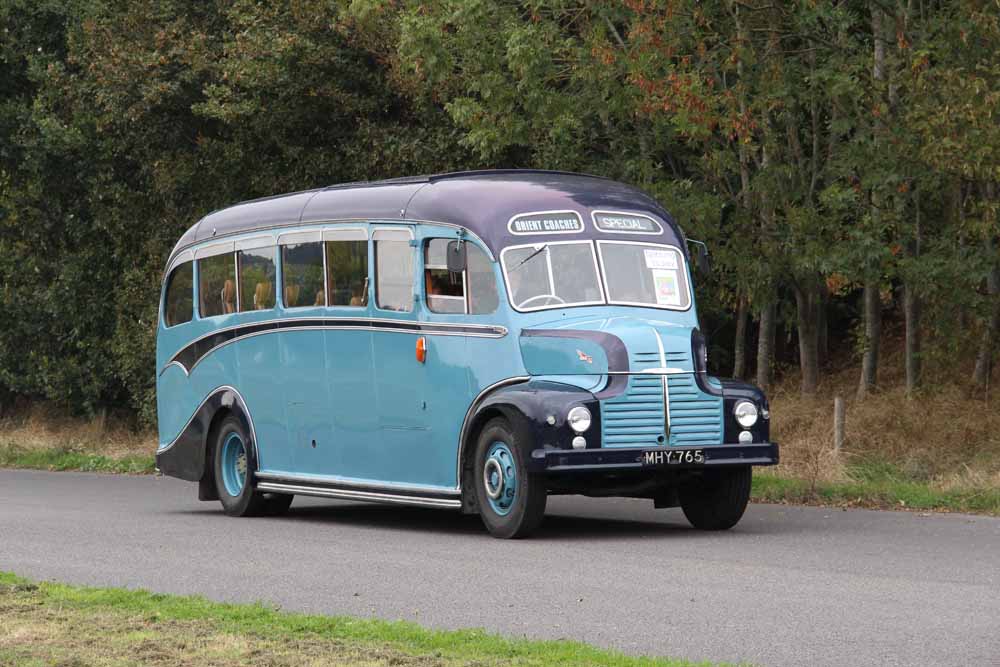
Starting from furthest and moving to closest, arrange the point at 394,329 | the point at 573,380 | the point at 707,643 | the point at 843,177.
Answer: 1. the point at 843,177
2. the point at 394,329
3. the point at 573,380
4. the point at 707,643

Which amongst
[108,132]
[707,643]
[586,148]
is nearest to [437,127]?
[586,148]

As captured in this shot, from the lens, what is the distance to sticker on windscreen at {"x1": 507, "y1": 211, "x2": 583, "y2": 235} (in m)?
15.3

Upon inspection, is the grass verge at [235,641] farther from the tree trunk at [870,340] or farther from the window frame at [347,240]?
the tree trunk at [870,340]

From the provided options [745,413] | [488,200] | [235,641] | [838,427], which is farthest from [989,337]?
[235,641]

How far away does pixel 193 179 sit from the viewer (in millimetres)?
29875

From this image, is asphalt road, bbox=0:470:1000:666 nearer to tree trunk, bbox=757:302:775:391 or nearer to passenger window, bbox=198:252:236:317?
passenger window, bbox=198:252:236:317

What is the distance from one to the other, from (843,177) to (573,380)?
7605 millimetres

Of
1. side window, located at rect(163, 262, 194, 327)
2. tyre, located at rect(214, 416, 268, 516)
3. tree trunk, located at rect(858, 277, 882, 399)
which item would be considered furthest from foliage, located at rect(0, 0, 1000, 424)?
tyre, located at rect(214, 416, 268, 516)

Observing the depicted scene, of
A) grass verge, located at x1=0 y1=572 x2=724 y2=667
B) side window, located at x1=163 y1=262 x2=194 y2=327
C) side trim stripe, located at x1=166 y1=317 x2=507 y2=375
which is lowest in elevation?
grass verge, located at x1=0 y1=572 x2=724 y2=667

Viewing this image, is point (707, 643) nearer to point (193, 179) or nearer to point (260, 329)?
point (260, 329)

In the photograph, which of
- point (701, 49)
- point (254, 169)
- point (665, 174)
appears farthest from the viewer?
point (254, 169)

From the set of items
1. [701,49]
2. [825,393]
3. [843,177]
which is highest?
[701,49]

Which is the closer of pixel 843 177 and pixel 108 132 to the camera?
pixel 843 177

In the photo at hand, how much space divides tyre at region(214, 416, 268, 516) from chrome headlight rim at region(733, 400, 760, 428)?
219 inches
